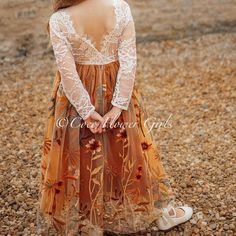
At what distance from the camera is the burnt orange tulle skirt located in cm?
172

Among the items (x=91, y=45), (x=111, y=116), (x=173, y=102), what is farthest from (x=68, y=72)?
(x=173, y=102)

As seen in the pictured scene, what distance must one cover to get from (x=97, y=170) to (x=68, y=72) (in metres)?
0.41

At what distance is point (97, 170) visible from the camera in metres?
1.75

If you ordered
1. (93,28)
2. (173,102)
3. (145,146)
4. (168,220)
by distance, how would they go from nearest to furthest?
1. (93,28)
2. (145,146)
3. (168,220)
4. (173,102)

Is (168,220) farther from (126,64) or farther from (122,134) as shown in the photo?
(126,64)

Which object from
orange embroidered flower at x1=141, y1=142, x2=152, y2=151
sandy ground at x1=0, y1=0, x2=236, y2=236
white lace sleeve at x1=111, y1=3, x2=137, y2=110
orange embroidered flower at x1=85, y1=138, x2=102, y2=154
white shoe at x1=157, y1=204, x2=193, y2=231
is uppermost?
white lace sleeve at x1=111, y1=3, x2=137, y2=110

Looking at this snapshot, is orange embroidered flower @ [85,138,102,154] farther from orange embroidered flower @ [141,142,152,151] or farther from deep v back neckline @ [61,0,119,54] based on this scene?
deep v back neckline @ [61,0,119,54]

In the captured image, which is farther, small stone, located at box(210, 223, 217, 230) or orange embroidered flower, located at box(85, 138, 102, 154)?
small stone, located at box(210, 223, 217, 230)

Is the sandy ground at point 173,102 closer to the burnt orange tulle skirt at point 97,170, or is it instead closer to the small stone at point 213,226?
the small stone at point 213,226

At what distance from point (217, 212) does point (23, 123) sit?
1.60 m

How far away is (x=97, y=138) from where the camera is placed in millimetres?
1729

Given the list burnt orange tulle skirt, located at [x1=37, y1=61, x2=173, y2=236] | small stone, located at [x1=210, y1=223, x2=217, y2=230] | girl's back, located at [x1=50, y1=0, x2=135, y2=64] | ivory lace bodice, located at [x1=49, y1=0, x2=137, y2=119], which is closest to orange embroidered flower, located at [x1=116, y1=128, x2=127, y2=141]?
burnt orange tulle skirt, located at [x1=37, y1=61, x2=173, y2=236]
